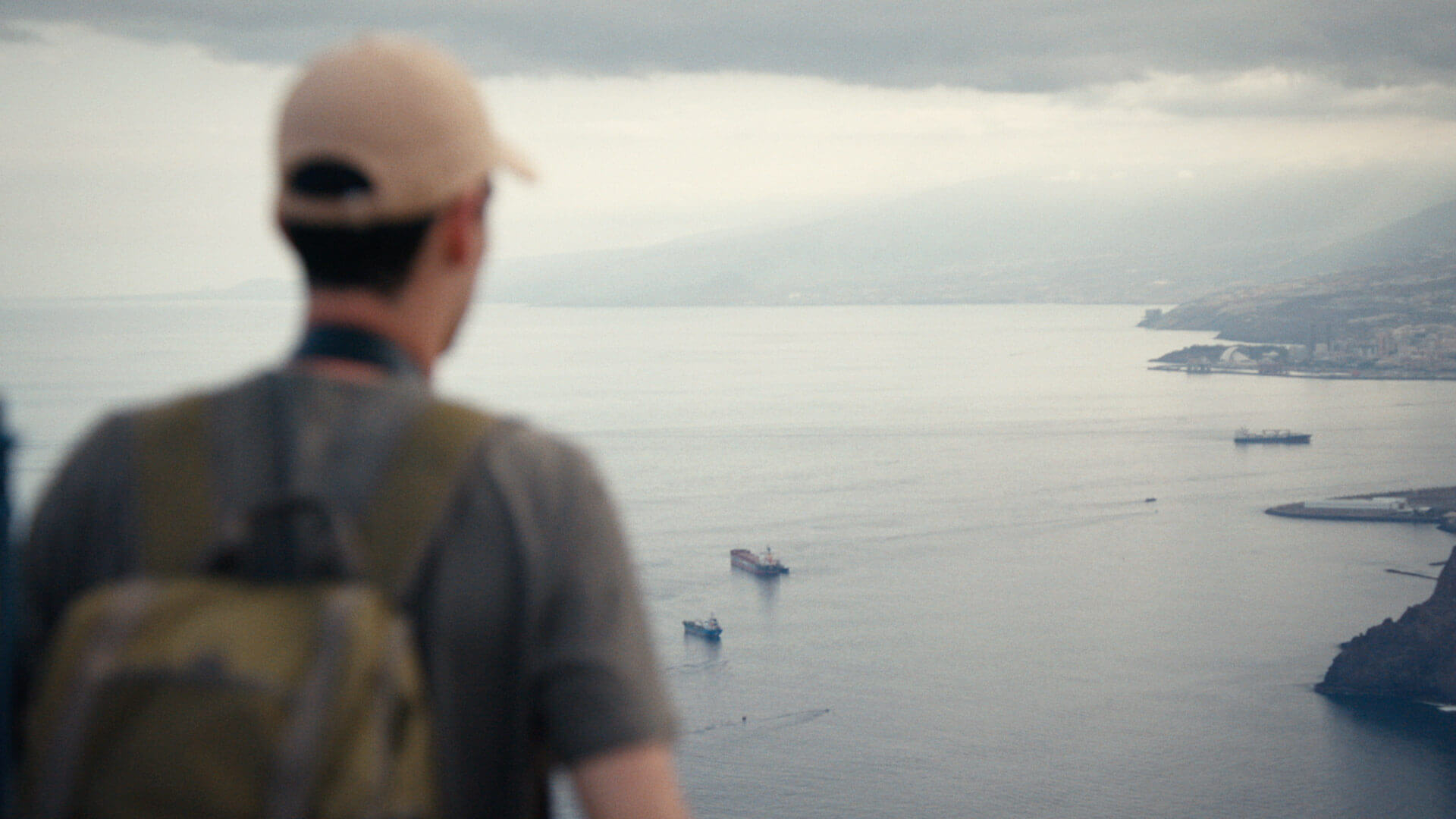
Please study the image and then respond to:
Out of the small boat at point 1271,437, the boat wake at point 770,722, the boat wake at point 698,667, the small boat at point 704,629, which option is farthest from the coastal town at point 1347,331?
the boat wake at point 770,722

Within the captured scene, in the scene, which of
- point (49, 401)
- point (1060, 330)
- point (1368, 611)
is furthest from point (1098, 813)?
point (1060, 330)

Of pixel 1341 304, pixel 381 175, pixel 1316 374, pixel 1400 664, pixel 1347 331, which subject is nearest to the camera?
pixel 381 175

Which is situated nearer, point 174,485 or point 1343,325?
point 174,485

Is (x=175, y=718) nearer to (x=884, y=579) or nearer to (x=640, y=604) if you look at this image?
(x=640, y=604)

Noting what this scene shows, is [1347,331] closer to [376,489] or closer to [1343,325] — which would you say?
[1343,325]

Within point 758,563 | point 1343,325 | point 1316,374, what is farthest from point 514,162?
point 1343,325

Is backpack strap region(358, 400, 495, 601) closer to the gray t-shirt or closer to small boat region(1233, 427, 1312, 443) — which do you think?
the gray t-shirt

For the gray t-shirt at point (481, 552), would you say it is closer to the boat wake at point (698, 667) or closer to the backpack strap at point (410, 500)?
the backpack strap at point (410, 500)
